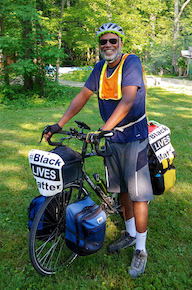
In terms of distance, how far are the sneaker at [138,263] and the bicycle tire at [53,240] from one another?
59 centimetres

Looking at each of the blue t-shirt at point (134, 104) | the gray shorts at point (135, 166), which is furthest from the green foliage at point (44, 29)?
the gray shorts at point (135, 166)

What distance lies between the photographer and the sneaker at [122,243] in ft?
9.92

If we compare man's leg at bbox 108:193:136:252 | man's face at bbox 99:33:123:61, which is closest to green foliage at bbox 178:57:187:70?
man's leg at bbox 108:193:136:252

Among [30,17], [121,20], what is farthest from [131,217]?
[121,20]

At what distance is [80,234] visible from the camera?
2.39 metres

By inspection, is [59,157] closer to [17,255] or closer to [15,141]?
[17,255]

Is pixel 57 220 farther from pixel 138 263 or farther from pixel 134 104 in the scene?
pixel 134 104

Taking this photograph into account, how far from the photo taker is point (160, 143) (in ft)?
9.46

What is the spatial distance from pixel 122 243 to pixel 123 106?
1607 millimetres

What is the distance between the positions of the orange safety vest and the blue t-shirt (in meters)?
0.04

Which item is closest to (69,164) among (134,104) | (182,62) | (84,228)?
(84,228)

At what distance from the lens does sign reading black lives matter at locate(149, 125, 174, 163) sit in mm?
2840

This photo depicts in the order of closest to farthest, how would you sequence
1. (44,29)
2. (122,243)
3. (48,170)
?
(48,170), (122,243), (44,29)

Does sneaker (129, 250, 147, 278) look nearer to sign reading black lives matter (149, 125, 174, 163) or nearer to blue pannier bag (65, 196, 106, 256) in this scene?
blue pannier bag (65, 196, 106, 256)
